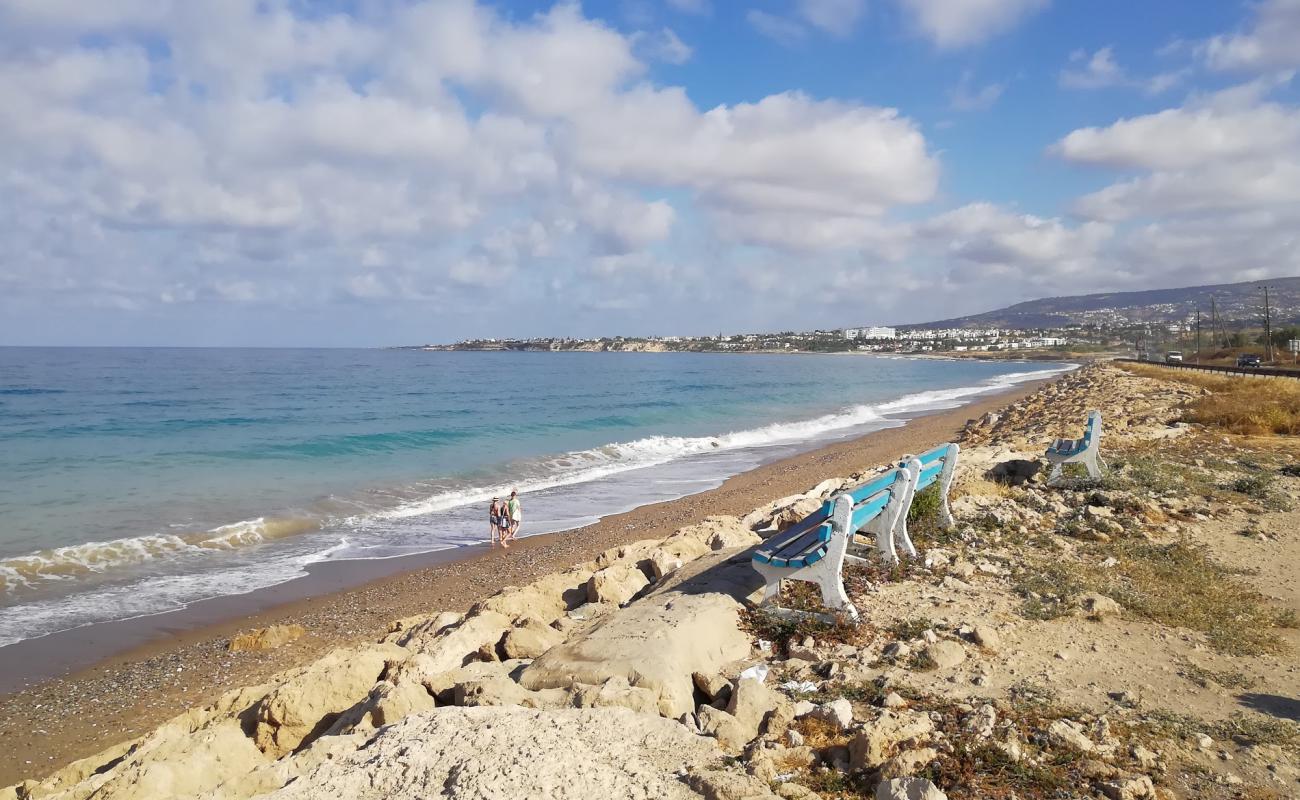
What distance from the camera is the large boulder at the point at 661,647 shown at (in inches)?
174

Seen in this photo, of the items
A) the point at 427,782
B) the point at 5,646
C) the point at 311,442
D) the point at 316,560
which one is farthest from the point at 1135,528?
the point at 311,442

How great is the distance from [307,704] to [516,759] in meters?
2.42

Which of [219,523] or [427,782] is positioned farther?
[219,523]

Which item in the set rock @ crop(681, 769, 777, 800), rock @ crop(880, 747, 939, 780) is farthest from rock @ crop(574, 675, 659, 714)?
rock @ crop(880, 747, 939, 780)

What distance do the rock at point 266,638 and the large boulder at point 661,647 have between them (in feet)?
17.3

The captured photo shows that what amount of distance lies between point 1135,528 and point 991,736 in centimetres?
528

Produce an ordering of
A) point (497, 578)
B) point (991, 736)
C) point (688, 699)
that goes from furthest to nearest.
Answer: point (497, 578)
point (688, 699)
point (991, 736)

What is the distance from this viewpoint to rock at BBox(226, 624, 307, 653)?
8.67 metres

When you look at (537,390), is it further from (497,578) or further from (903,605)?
(903,605)

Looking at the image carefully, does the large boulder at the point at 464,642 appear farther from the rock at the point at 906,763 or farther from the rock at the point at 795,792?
the rock at the point at 906,763

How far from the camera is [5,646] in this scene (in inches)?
351

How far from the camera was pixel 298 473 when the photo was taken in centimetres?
2106

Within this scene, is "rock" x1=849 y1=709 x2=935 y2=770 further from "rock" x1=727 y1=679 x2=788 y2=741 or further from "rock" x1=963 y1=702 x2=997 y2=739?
"rock" x1=727 y1=679 x2=788 y2=741

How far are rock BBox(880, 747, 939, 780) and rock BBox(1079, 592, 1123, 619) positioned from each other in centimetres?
275
